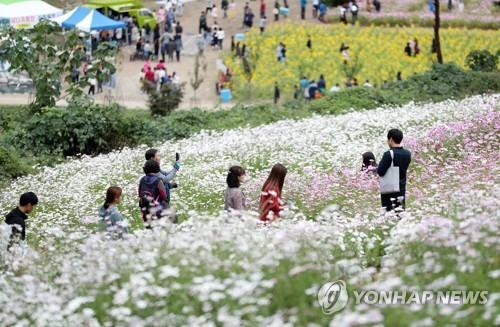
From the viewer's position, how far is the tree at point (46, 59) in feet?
85.7

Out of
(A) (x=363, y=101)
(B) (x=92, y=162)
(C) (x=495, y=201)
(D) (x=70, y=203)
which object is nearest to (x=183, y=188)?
(D) (x=70, y=203)

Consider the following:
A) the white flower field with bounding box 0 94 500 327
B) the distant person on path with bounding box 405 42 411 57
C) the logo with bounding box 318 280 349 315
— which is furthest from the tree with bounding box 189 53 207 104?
the logo with bounding box 318 280 349 315

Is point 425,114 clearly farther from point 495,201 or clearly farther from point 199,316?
point 199,316

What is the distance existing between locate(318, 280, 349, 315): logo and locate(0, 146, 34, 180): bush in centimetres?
1423

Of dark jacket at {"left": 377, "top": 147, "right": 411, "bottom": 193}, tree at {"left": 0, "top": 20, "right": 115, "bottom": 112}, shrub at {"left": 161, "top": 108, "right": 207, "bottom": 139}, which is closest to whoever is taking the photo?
dark jacket at {"left": 377, "top": 147, "right": 411, "bottom": 193}

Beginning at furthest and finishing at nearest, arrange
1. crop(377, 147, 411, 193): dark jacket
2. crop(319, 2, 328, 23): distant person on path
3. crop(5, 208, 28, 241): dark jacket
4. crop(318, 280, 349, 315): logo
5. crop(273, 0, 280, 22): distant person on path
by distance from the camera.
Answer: crop(273, 0, 280, 22): distant person on path
crop(319, 2, 328, 23): distant person on path
crop(377, 147, 411, 193): dark jacket
crop(5, 208, 28, 241): dark jacket
crop(318, 280, 349, 315): logo

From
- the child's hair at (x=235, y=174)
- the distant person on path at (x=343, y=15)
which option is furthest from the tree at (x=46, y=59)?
the distant person on path at (x=343, y=15)

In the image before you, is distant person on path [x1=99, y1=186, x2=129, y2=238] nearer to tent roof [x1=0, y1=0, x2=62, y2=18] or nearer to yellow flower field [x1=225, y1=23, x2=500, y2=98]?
yellow flower field [x1=225, y1=23, x2=500, y2=98]

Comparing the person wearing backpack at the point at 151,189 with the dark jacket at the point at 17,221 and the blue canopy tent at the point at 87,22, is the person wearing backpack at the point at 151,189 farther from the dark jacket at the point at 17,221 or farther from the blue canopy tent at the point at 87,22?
the blue canopy tent at the point at 87,22

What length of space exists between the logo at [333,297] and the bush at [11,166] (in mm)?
14235

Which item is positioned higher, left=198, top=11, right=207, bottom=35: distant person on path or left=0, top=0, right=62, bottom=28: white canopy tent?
left=0, top=0, right=62, bottom=28: white canopy tent

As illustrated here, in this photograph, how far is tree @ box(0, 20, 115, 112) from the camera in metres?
26.1

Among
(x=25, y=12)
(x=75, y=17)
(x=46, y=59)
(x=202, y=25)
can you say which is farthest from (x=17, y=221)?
(x=202, y=25)

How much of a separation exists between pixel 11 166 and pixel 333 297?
14.8 m
